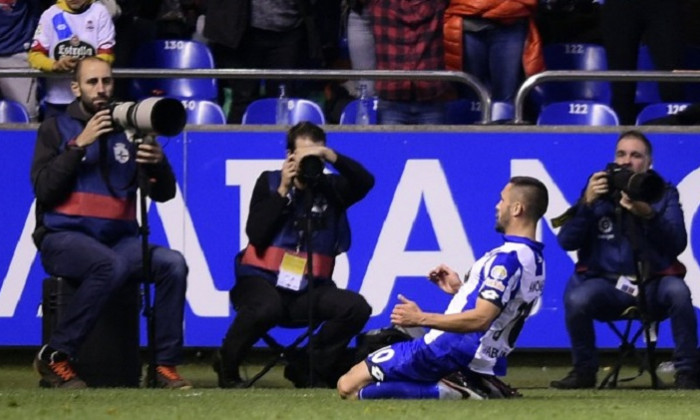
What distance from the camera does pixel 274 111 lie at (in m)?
12.1

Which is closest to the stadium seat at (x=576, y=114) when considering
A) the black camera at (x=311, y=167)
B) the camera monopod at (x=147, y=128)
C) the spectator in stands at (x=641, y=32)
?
the spectator in stands at (x=641, y=32)

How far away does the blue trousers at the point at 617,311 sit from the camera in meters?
10.5

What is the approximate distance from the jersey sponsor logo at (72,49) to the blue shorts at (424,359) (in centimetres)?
392

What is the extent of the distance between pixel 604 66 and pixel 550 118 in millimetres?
1060

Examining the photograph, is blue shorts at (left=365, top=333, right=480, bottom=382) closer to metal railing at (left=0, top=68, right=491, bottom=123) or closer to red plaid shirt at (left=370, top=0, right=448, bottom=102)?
metal railing at (left=0, top=68, right=491, bottom=123)

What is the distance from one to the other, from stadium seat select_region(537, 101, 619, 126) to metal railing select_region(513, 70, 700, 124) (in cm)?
68

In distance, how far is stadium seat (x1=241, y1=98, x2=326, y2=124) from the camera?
12.1 meters

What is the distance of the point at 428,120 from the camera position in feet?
39.3

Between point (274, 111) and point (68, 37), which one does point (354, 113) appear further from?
point (68, 37)

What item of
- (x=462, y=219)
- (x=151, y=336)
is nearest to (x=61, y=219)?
(x=151, y=336)

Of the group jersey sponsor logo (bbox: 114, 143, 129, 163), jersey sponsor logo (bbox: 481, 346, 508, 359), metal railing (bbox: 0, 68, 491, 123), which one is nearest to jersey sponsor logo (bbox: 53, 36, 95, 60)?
metal railing (bbox: 0, 68, 491, 123)

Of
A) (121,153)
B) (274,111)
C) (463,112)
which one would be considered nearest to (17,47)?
(274,111)

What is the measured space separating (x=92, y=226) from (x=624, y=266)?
317 centimetres

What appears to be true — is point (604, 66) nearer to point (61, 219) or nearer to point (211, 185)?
point (211, 185)
